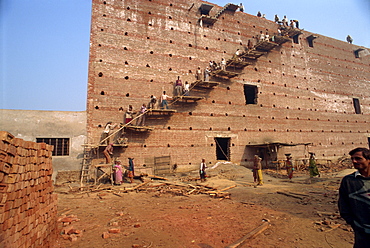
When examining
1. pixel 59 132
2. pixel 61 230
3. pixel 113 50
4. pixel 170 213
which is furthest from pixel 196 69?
pixel 61 230

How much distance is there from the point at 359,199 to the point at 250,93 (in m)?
19.0

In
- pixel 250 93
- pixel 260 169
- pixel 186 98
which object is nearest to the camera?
pixel 260 169

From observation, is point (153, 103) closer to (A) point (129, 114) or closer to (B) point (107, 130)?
(A) point (129, 114)

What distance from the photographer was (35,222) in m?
3.58

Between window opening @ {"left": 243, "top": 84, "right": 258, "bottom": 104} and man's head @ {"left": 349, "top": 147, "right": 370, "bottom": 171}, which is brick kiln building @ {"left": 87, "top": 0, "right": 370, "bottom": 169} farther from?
man's head @ {"left": 349, "top": 147, "right": 370, "bottom": 171}

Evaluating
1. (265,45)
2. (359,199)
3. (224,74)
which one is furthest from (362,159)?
(265,45)

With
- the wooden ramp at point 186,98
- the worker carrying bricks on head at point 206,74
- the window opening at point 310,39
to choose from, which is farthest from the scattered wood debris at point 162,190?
the window opening at point 310,39

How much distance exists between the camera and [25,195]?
130 inches

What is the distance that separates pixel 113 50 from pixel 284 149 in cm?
1663

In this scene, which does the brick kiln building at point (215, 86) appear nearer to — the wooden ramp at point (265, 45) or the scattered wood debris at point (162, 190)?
the wooden ramp at point (265, 45)

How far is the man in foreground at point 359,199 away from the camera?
86.9 inches

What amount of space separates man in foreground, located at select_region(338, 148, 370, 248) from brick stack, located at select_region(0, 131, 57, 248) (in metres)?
4.17

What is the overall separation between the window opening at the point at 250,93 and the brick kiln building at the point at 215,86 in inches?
4.5

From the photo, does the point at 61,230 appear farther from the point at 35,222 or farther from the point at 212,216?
the point at 212,216
